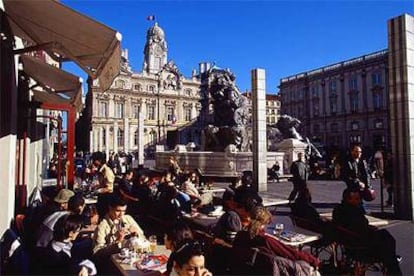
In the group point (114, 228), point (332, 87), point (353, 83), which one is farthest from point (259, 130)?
point (332, 87)

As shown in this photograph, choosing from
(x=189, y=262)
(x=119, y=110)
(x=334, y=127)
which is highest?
(x=119, y=110)

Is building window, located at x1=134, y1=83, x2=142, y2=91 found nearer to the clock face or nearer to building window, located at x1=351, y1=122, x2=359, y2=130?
the clock face

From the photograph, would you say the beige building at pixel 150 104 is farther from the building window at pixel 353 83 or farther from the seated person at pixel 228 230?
the seated person at pixel 228 230

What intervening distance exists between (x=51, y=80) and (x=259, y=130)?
25.2 ft

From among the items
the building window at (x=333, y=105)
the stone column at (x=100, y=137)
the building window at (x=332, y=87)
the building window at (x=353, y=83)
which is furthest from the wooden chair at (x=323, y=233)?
the stone column at (x=100, y=137)

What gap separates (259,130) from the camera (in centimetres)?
1295

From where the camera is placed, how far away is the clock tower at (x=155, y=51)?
78.0 meters

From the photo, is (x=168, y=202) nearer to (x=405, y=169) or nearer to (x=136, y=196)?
(x=136, y=196)

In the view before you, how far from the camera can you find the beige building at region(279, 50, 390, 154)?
53094 mm

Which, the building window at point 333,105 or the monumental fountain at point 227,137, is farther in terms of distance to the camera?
the building window at point 333,105

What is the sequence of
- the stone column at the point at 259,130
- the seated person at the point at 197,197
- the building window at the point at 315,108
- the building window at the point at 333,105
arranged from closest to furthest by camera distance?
the seated person at the point at 197,197, the stone column at the point at 259,130, the building window at the point at 333,105, the building window at the point at 315,108

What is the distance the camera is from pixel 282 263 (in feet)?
10.9

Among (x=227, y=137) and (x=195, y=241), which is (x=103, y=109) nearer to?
(x=227, y=137)

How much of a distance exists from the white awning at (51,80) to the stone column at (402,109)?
7165mm
